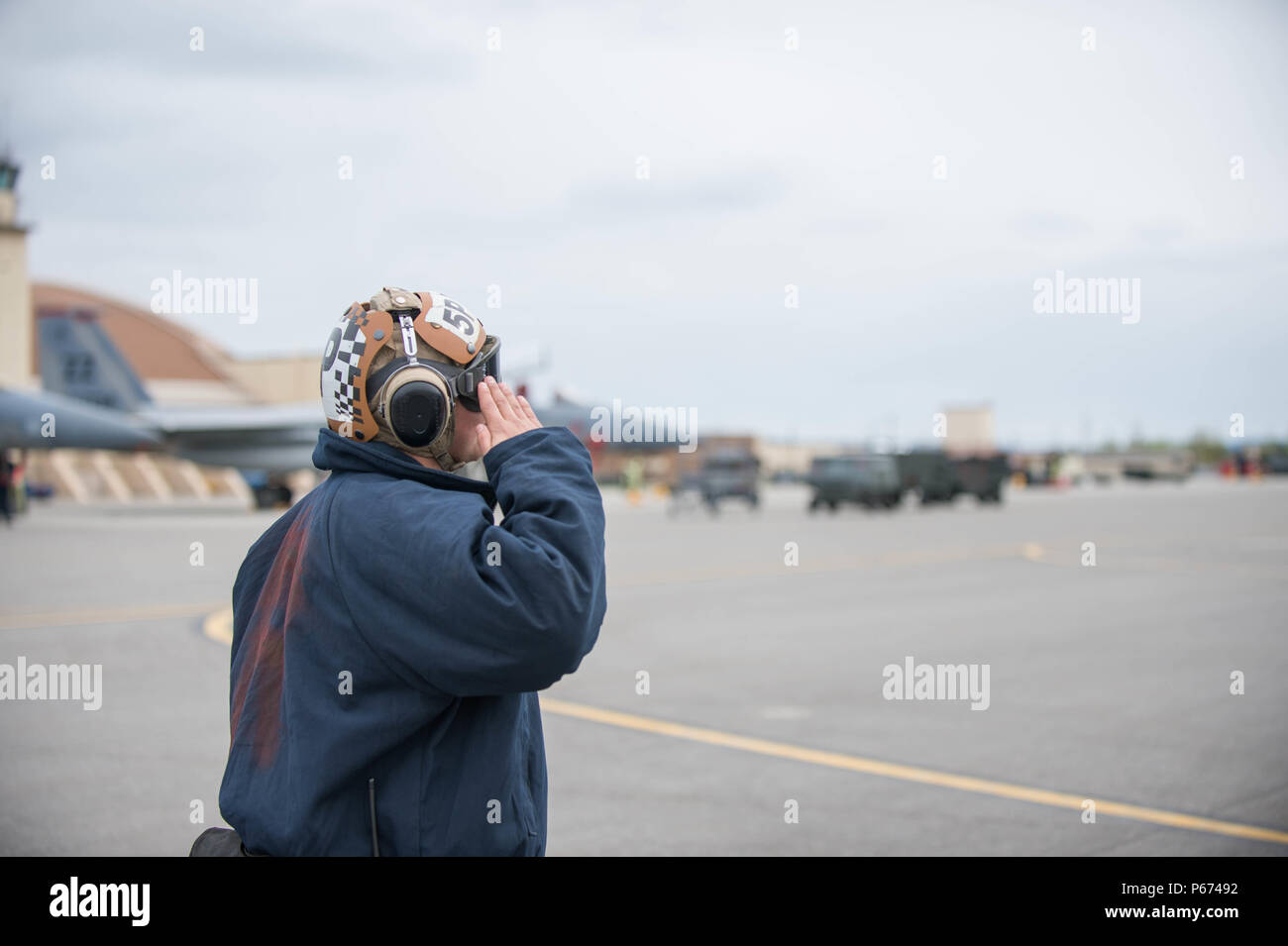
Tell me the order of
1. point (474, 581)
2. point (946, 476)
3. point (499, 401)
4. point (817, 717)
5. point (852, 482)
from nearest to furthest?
point (474, 581) → point (499, 401) → point (817, 717) → point (852, 482) → point (946, 476)

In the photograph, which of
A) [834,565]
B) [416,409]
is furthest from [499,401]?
[834,565]

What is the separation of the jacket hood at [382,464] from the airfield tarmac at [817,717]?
3177 millimetres

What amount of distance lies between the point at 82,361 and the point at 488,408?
4243 centimetres

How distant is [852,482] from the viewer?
35312mm

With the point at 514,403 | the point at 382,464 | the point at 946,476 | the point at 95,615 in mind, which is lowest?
the point at 95,615

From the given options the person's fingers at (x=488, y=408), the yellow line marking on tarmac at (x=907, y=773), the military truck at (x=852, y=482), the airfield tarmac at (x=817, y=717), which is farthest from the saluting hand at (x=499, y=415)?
the military truck at (x=852, y=482)

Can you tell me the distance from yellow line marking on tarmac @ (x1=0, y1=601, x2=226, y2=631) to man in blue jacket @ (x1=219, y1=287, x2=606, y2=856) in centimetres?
1059

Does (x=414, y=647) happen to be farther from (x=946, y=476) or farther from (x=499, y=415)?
(x=946, y=476)

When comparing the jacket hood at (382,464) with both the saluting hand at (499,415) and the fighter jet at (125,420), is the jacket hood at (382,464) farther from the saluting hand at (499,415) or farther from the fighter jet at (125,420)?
the fighter jet at (125,420)

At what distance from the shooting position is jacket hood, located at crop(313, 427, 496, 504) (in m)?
1.92
